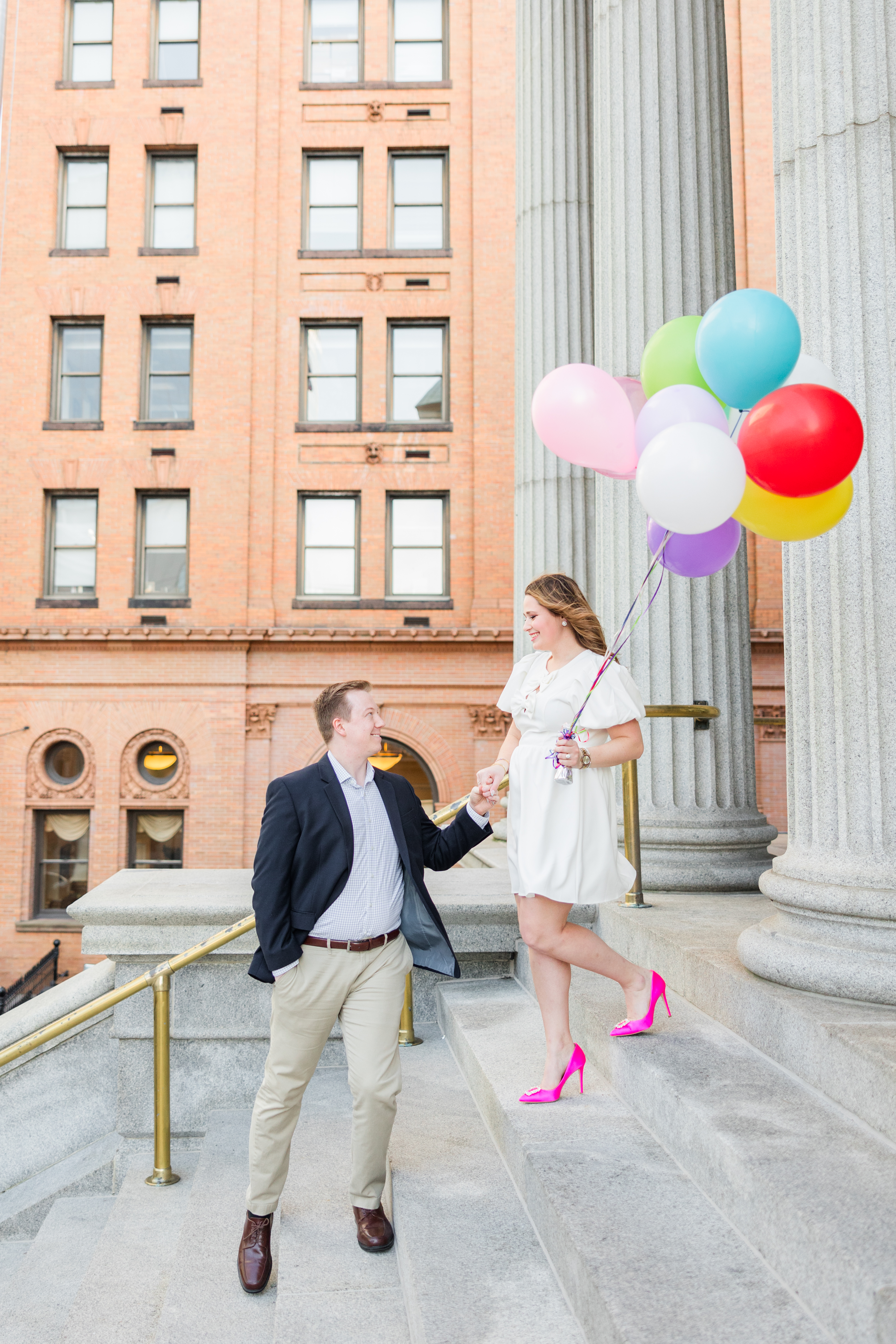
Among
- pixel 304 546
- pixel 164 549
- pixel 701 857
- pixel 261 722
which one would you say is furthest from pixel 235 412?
pixel 701 857

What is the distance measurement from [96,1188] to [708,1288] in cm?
377

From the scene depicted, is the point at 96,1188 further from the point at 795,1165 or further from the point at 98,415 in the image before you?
the point at 98,415

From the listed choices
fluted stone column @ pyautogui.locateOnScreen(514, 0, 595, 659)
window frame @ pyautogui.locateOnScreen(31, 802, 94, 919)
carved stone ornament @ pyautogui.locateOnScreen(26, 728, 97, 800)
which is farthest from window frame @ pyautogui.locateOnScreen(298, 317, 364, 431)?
fluted stone column @ pyautogui.locateOnScreen(514, 0, 595, 659)

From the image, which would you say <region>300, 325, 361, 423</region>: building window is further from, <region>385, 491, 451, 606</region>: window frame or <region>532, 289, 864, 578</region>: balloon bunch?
<region>532, 289, 864, 578</region>: balloon bunch

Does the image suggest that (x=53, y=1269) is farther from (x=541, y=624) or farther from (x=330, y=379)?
(x=330, y=379)

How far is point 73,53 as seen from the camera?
69.6 ft

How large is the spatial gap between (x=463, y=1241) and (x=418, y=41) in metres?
23.4

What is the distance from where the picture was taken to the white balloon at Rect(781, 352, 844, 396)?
3.18 meters

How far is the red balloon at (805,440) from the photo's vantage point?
283 cm

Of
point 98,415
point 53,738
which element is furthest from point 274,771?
point 98,415

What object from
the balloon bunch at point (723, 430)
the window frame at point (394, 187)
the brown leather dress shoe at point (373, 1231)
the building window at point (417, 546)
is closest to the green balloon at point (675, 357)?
the balloon bunch at point (723, 430)

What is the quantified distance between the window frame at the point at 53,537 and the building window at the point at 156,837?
15.1 feet

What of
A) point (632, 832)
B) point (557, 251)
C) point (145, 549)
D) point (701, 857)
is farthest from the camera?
point (145, 549)

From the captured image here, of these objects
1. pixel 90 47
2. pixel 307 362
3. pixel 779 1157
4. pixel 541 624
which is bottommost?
pixel 779 1157
